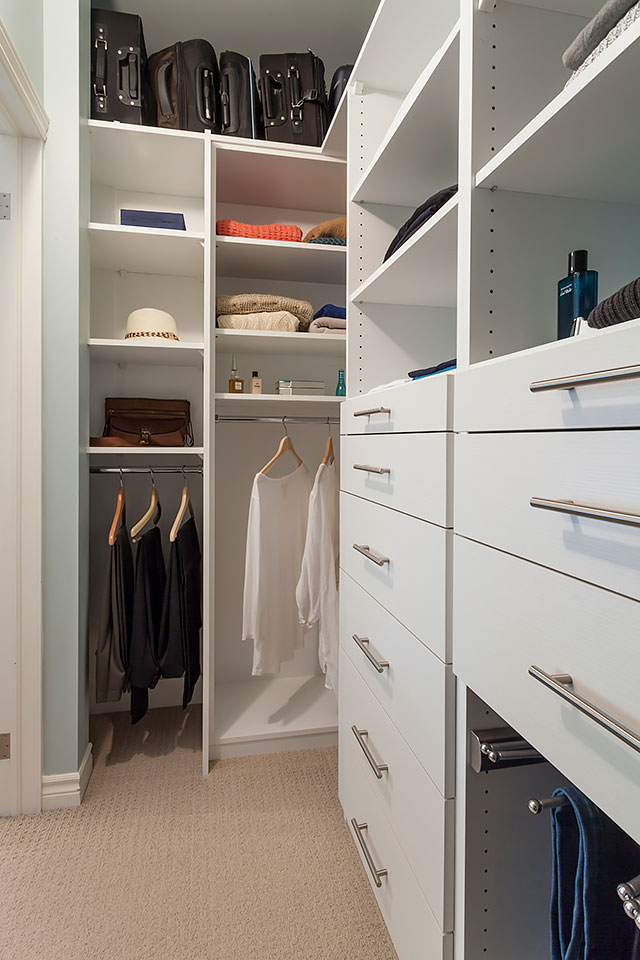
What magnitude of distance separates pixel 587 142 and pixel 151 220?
1.63 meters

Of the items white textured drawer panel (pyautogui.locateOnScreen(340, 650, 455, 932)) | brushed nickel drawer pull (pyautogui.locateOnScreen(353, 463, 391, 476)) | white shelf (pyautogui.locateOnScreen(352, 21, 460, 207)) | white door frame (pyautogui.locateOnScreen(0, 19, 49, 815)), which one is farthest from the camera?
white door frame (pyautogui.locateOnScreen(0, 19, 49, 815))

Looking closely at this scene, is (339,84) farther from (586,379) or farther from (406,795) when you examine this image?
(406,795)

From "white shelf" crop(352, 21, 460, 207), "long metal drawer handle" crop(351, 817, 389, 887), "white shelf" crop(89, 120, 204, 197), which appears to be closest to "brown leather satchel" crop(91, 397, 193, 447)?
A: "white shelf" crop(89, 120, 204, 197)

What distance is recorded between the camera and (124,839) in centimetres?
169

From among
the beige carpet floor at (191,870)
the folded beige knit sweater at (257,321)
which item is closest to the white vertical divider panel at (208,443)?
the folded beige knit sweater at (257,321)

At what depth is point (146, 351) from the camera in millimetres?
2059

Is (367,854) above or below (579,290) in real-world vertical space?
below

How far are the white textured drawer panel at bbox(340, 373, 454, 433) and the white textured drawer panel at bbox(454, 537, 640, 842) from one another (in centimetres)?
24

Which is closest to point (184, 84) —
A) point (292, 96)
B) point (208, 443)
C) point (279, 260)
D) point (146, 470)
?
point (292, 96)

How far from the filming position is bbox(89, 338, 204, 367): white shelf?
6.43 ft

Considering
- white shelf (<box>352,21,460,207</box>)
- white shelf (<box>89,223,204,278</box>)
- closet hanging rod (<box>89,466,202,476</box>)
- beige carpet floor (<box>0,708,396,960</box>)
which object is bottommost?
beige carpet floor (<box>0,708,396,960</box>)

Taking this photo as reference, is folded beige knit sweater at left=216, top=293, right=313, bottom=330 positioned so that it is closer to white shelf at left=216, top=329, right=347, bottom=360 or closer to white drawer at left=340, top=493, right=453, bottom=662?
white shelf at left=216, top=329, right=347, bottom=360

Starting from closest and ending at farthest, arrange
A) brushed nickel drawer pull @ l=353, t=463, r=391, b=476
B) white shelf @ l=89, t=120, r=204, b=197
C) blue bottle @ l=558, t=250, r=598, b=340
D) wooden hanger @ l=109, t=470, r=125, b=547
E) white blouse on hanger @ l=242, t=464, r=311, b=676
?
blue bottle @ l=558, t=250, r=598, b=340 < brushed nickel drawer pull @ l=353, t=463, r=391, b=476 < white shelf @ l=89, t=120, r=204, b=197 < wooden hanger @ l=109, t=470, r=125, b=547 < white blouse on hanger @ l=242, t=464, r=311, b=676

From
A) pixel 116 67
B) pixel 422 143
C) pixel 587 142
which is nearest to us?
pixel 587 142
